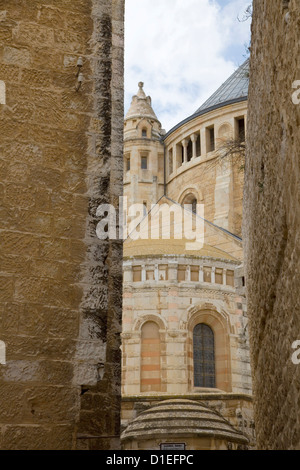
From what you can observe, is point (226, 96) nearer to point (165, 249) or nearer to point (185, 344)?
point (165, 249)

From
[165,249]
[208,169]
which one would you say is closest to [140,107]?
[208,169]

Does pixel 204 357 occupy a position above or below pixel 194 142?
below

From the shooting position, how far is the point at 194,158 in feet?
110

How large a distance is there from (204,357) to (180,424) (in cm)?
502

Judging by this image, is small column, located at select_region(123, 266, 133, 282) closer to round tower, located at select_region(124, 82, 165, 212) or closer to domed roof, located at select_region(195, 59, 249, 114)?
round tower, located at select_region(124, 82, 165, 212)

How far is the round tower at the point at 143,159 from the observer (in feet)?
116

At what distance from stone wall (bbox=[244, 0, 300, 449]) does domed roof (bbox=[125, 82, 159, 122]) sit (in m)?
29.7

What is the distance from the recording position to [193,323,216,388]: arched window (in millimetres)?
21672

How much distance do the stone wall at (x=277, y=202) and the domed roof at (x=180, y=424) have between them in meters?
8.87

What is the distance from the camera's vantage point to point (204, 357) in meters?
21.9

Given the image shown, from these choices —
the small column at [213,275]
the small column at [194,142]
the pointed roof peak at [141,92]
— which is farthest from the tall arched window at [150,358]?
the pointed roof peak at [141,92]

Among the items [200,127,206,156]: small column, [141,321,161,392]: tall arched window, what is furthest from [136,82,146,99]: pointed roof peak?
[141,321,161,392]: tall arched window

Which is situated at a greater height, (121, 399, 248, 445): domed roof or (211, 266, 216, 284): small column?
(211, 266, 216, 284): small column

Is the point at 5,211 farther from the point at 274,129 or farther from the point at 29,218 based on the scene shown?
the point at 274,129
